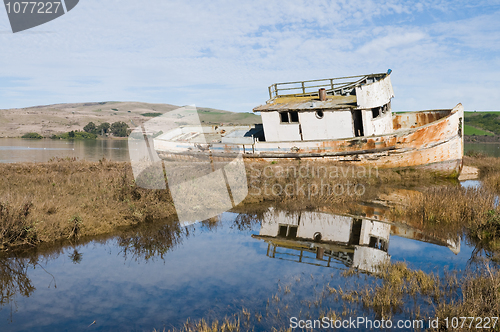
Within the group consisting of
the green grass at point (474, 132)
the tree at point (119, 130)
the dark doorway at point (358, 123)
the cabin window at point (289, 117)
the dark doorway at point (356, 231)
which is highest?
the tree at point (119, 130)

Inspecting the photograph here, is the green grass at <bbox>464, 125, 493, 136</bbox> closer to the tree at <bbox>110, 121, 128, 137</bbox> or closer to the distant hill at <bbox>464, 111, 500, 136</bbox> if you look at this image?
the distant hill at <bbox>464, 111, 500, 136</bbox>

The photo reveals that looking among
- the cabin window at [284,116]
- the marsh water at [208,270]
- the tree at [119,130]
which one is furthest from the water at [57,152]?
the tree at [119,130]

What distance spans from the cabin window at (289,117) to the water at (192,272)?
10.9 meters

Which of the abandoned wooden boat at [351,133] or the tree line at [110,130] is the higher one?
the tree line at [110,130]

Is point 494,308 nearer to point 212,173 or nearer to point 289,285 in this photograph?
point 289,285

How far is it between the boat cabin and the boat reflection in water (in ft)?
27.2

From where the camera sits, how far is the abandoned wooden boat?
17484 mm

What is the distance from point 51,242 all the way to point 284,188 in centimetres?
842

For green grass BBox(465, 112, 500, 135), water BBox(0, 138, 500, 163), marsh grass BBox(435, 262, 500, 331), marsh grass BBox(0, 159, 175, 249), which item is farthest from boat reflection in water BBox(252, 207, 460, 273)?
green grass BBox(465, 112, 500, 135)

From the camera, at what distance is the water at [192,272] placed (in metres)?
5.33

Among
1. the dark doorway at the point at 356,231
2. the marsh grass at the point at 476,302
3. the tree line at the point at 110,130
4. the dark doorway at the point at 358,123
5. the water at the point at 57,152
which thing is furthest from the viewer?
the tree line at the point at 110,130

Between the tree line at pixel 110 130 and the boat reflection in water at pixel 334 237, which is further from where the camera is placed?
the tree line at pixel 110 130

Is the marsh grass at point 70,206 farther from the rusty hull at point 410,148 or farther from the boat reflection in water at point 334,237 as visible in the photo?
the rusty hull at point 410,148

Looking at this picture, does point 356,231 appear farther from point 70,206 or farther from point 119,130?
point 119,130
